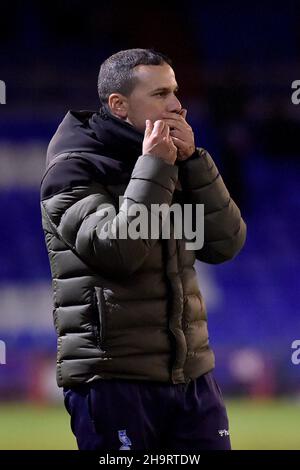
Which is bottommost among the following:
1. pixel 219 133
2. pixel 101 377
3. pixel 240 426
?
pixel 240 426

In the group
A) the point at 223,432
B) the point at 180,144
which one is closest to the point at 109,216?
the point at 180,144

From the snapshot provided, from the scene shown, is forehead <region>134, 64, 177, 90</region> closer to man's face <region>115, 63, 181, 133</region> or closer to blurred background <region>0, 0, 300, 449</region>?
man's face <region>115, 63, 181, 133</region>

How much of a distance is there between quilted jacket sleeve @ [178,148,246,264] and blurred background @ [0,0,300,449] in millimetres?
2141

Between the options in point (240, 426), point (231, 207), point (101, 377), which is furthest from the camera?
point (240, 426)

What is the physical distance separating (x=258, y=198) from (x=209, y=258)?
93.3 inches

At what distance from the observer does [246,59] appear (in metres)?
4.48

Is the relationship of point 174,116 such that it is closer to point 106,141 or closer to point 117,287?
point 106,141

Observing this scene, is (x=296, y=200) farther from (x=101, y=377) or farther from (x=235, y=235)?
(x=101, y=377)

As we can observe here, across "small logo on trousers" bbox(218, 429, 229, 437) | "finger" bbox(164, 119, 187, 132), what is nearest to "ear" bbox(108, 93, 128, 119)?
"finger" bbox(164, 119, 187, 132)

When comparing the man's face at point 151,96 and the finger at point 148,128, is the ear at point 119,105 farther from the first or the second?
the finger at point 148,128

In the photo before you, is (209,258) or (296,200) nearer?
(209,258)

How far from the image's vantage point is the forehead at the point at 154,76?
91.5 inches

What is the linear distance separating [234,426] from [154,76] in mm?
2275

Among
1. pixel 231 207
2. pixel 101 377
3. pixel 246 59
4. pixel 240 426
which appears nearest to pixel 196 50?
pixel 246 59
